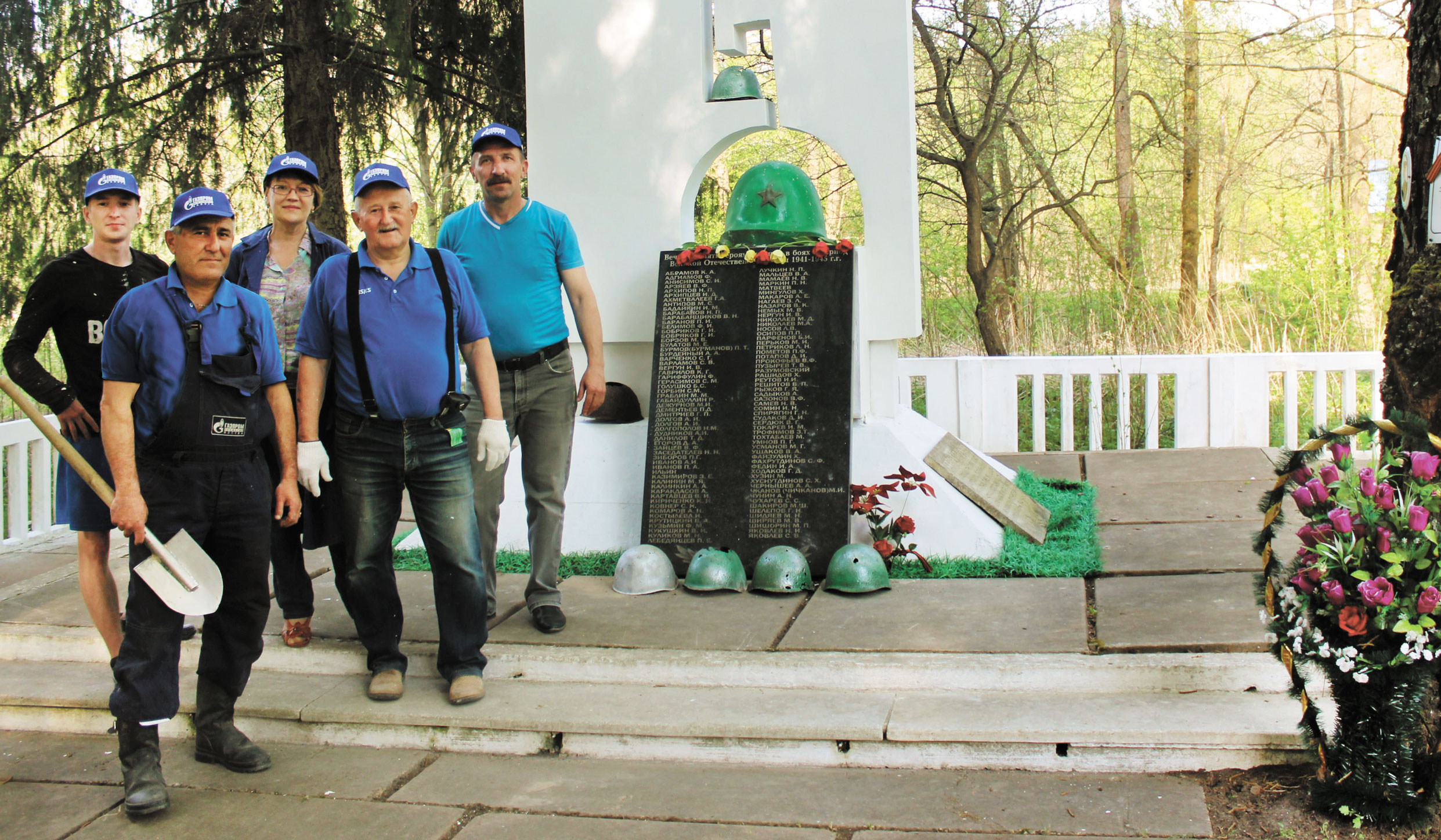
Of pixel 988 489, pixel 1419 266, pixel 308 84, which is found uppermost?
pixel 308 84

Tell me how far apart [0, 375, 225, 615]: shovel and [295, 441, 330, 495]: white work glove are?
506mm

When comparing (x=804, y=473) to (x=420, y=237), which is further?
(x=420, y=237)

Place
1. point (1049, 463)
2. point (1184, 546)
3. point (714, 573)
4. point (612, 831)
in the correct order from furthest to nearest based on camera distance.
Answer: point (1049, 463)
point (1184, 546)
point (714, 573)
point (612, 831)

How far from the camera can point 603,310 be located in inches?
238

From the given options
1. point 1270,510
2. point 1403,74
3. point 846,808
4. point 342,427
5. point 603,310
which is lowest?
point 846,808

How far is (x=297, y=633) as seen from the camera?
4238mm

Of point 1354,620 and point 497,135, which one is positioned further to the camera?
point 497,135

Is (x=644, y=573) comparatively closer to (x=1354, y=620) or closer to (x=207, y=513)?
(x=207, y=513)

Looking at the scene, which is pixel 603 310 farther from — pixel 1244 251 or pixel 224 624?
pixel 1244 251

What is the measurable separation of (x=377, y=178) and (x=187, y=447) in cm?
105

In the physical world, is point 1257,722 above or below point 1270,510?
below

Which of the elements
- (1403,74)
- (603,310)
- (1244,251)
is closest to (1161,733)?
(603,310)

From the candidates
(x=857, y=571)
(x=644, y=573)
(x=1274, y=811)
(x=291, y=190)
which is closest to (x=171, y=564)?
(x=291, y=190)

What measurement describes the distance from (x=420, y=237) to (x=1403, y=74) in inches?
727
